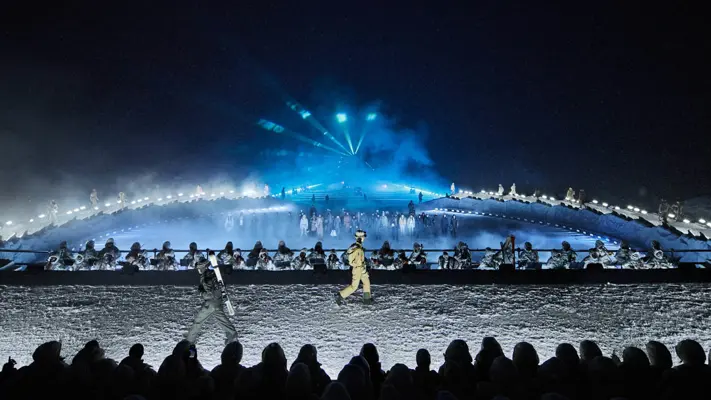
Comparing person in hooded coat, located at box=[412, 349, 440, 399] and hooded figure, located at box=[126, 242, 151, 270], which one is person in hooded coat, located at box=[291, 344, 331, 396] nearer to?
person in hooded coat, located at box=[412, 349, 440, 399]

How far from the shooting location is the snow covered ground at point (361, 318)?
24.8 ft

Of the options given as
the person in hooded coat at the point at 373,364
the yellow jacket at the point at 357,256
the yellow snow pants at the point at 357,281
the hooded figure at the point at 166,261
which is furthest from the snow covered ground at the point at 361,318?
the hooded figure at the point at 166,261

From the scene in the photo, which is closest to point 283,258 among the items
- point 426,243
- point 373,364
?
point 373,364

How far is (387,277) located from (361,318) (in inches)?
96.5

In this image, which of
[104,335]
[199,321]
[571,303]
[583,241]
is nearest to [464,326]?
[571,303]

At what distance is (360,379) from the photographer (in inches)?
160

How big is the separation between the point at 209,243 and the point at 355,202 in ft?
52.6

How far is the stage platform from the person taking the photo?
10.4 m

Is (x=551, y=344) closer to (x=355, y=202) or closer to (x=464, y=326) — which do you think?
(x=464, y=326)

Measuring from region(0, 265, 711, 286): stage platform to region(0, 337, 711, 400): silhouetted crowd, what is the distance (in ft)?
18.5

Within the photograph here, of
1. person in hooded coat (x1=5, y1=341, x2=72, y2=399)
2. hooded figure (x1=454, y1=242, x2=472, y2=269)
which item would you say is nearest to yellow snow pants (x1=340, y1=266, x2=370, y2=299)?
hooded figure (x1=454, y1=242, x2=472, y2=269)

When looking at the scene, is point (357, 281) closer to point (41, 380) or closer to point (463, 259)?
point (463, 259)

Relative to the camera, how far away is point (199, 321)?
7.12m

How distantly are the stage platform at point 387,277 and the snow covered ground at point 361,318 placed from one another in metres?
0.35
